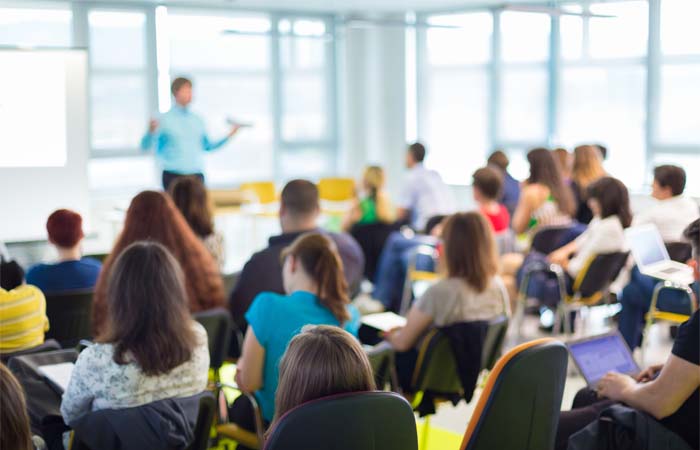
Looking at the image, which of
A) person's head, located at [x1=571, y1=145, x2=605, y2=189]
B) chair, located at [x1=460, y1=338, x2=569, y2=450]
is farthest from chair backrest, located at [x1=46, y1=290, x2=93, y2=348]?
person's head, located at [x1=571, y1=145, x2=605, y2=189]

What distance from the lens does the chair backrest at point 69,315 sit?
164 inches

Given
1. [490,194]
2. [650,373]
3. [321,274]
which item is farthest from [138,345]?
[490,194]

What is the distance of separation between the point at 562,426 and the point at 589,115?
799 cm

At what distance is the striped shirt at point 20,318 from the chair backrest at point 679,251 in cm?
380

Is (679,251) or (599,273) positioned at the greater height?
(679,251)

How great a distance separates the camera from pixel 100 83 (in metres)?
10.0

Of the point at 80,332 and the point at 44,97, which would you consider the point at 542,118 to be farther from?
the point at 80,332

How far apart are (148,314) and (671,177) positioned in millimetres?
4170

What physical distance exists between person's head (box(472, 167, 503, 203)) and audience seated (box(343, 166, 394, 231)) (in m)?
0.89

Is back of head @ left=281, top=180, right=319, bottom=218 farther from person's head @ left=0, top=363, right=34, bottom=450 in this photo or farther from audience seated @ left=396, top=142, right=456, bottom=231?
audience seated @ left=396, top=142, right=456, bottom=231

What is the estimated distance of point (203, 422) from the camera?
2.93 m

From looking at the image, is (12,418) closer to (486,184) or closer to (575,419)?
(575,419)

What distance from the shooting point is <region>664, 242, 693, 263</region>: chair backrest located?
5.65 meters

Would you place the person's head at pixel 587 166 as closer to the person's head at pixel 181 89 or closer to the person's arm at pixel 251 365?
the person's head at pixel 181 89
